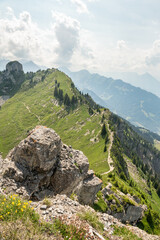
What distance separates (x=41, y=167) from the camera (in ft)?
78.2

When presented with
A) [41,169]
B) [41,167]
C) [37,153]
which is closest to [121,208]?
[41,169]

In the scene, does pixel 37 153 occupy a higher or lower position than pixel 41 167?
higher

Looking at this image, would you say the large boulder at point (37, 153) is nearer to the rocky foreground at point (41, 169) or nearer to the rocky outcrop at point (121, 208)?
the rocky foreground at point (41, 169)

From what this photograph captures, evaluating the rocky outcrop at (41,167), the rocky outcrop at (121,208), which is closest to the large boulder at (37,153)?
the rocky outcrop at (41,167)

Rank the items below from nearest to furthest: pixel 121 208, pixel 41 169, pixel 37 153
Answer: pixel 37 153, pixel 41 169, pixel 121 208

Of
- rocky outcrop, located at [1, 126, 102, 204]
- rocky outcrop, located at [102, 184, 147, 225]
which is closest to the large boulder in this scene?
rocky outcrop, located at [1, 126, 102, 204]

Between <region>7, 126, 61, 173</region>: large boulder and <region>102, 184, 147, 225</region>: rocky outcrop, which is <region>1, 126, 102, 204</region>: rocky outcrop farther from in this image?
<region>102, 184, 147, 225</region>: rocky outcrop

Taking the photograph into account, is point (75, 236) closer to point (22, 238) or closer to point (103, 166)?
point (22, 238)

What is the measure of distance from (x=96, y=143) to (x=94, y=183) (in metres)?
113

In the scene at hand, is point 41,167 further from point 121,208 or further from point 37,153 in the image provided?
point 121,208

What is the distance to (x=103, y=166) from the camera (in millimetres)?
96750

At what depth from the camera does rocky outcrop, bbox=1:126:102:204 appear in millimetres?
21594

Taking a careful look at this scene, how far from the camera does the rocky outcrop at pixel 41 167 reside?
21.6 metres

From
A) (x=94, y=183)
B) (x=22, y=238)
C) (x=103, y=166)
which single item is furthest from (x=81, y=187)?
(x=103, y=166)
